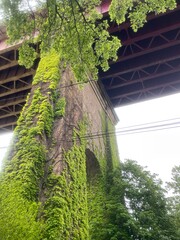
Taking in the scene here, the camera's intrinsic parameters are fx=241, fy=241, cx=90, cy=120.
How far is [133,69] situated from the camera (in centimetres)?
1326

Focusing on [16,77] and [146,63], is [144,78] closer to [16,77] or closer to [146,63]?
[146,63]

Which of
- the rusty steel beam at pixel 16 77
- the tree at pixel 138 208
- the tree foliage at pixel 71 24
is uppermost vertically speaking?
the rusty steel beam at pixel 16 77

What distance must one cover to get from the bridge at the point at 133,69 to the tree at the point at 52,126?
529 cm

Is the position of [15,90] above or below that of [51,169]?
above

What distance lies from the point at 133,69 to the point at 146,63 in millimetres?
754

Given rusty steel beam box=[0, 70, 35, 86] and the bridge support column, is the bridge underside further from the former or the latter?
the bridge support column

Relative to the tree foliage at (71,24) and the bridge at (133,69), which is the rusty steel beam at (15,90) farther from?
the tree foliage at (71,24)

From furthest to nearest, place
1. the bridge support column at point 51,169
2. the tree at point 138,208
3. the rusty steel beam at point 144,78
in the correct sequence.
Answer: the rusty steel beam at point 144,78 < the tree at point 138,208 < the bridge support column at point 51,169

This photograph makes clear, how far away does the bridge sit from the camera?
11.0 metres

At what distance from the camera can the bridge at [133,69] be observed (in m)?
11.0

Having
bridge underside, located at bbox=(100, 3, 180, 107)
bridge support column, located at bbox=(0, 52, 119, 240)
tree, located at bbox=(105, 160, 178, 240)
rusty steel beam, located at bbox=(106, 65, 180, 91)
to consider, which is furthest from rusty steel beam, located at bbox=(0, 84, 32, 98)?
tree, located at bbox=(105, 160, 178, 240)

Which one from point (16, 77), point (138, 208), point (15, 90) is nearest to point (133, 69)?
point (16, 77)

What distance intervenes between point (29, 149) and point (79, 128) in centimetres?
262

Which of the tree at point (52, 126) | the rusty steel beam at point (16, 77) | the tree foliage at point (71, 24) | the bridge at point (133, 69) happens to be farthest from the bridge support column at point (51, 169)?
the bridge at point (133, 69)
